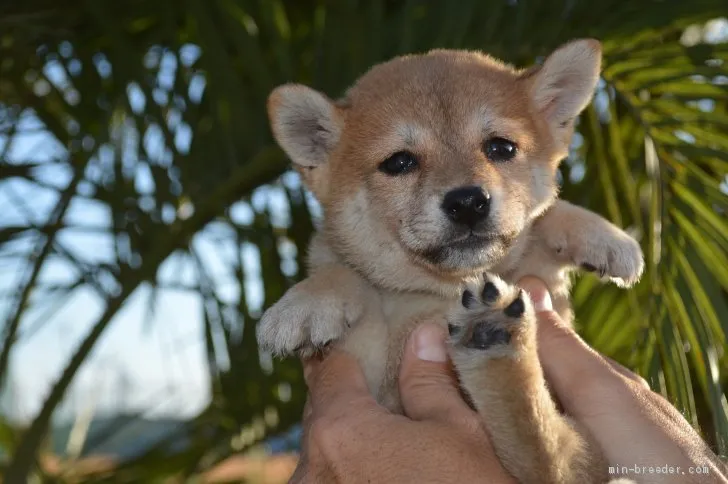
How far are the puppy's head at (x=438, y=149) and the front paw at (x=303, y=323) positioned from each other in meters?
0.28

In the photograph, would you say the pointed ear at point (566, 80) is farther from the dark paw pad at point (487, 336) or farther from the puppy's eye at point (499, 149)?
the dark paw pad at point (487, 336)

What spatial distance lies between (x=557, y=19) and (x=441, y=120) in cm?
63

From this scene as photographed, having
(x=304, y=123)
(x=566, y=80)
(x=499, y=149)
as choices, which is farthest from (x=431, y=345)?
(x=566, y=80)

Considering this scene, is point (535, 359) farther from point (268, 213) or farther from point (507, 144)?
point (268, 213)

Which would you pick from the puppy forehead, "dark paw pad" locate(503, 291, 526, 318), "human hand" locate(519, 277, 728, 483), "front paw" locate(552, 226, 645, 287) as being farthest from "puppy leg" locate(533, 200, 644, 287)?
"dark paw pad" locate(503, 291, 526, 318)

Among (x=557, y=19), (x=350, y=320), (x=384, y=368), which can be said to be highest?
(x=557, y=19)

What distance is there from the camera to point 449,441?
1.90m

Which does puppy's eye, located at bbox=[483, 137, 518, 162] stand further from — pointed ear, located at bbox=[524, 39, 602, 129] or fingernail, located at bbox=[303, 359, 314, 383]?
fingernail, located at bbox=[303, 359, 314, 383]

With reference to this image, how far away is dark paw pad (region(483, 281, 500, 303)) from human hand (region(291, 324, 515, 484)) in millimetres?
340

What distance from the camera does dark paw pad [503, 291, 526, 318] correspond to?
1.82m

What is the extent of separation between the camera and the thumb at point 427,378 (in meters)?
2.09

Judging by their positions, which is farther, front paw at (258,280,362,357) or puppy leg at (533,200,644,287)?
puppy leg at (533,200,644,287)

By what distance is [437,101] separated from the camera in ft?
7.81

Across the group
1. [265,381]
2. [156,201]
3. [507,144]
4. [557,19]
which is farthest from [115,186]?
[557,19]
